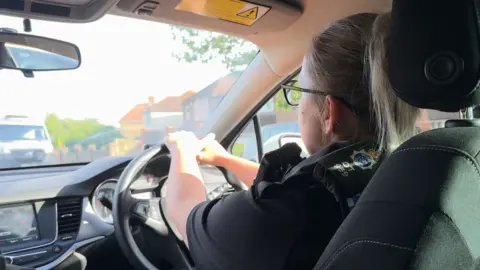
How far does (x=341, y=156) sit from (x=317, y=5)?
1.54m

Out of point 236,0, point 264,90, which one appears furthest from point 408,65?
point 264,90

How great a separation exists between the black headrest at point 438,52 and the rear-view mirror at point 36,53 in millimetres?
1725

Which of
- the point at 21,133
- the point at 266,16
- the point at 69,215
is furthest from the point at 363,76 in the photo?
the point at 21,133

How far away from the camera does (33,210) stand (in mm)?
2750

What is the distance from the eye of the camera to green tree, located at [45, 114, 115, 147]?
323cm

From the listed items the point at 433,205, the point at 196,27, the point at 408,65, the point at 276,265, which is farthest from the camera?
the point at 196,27

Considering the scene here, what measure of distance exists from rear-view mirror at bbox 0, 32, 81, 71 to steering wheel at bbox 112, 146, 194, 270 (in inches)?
25.6

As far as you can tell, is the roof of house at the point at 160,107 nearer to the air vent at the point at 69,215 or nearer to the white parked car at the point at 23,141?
the white parked car at the point at 23,141

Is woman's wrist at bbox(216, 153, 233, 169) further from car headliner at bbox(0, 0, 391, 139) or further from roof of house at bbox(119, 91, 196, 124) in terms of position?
roof of house at bbox(119, 91, 196, 124)

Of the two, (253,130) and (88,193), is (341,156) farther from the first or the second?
(253,130)

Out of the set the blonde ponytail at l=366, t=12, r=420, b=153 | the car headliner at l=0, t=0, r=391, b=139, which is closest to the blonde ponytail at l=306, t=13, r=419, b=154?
the blonde ponytail at l=366, t=12, r=420, b=153

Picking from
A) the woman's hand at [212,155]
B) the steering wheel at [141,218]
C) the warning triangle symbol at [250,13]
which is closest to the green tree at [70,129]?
the steering wheel at [141,218]

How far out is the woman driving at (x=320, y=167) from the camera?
1508mm

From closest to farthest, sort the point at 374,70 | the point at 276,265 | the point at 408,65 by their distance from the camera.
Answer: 1. the point at 408,65
2. the point at 276,265
3. the point at 374,70
